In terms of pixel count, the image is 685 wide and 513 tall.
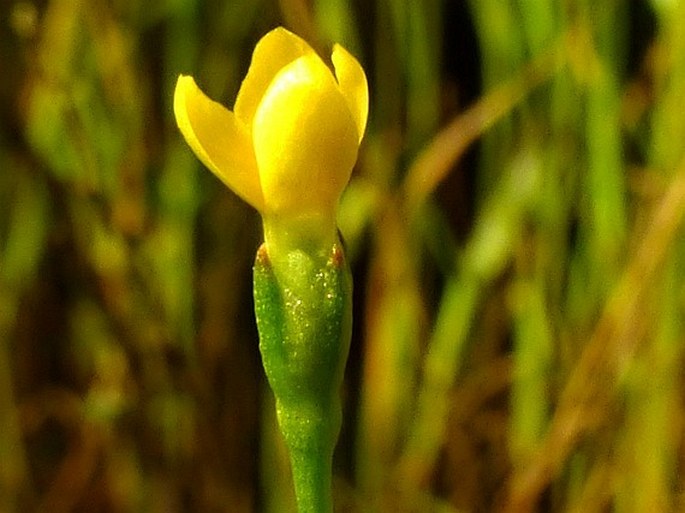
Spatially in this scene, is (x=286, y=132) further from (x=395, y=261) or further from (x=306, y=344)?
(x=395, y=261)

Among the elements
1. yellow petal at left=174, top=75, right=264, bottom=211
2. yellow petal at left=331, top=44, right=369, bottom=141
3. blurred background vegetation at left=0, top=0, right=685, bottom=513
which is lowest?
blurred background vegetation at left=0, top=0, right=685, bottom=513

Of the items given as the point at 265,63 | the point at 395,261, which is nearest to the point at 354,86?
the point at 265,63

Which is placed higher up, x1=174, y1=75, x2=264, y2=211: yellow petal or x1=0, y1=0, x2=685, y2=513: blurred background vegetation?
x1=174, y1=75, x2=264, y2=211: yellow petal

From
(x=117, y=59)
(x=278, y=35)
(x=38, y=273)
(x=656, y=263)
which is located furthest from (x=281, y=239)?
(x=38, y=273)

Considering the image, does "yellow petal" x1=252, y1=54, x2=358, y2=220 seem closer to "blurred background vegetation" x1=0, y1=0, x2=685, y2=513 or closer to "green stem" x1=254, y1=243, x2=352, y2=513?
"green stem" x1=254, y1=243, x2=352, y2=513

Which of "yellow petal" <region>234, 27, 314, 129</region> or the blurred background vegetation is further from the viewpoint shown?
the blurred background vegetation

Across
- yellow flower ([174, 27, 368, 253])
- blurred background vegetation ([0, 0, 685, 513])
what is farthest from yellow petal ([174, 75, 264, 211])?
blurred background vegetation ([0, 0, 685, 513])

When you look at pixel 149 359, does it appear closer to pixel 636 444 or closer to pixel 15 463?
pixel 15 463

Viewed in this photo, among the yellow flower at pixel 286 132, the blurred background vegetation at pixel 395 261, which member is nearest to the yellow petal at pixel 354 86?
the yellow flower at pixel 286 132

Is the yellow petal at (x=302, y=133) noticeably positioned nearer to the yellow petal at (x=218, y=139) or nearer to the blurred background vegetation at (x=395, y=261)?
the yellow petal at (x=218, y=139)
